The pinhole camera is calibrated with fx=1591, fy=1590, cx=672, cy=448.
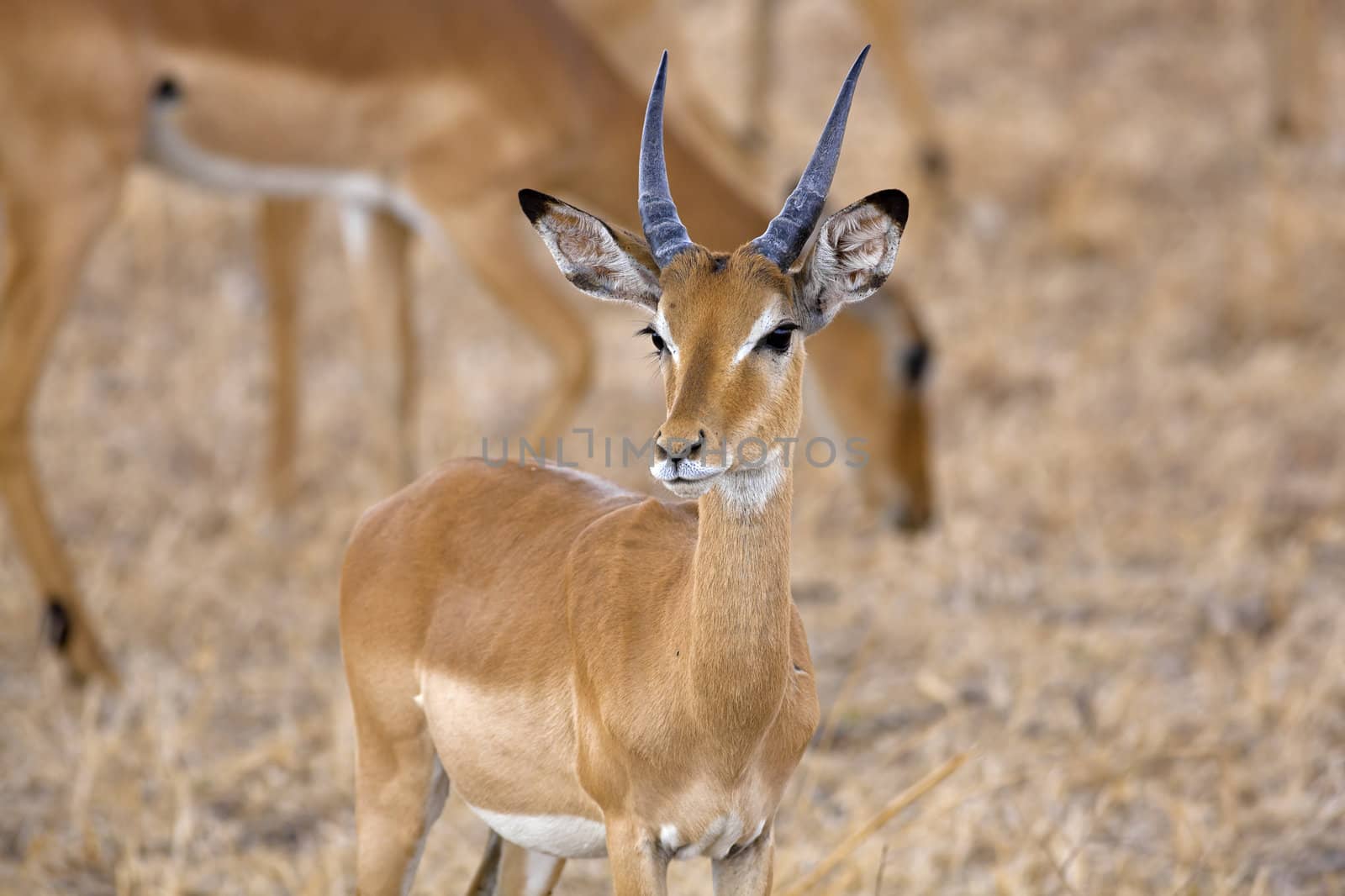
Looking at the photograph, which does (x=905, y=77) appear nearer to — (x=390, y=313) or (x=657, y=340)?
(x=390, y=313)

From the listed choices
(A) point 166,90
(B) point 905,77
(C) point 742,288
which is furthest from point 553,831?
(B) point 905,77

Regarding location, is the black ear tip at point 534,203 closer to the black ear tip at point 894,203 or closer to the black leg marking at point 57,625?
the black ear tip at point 894,203

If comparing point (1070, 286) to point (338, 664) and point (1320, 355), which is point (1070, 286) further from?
point (338, 664)

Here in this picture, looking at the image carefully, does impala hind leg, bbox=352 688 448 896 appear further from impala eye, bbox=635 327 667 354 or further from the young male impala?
impala eye, bbox=635 327 667 354

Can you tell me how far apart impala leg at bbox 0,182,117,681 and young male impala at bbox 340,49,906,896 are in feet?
7.87

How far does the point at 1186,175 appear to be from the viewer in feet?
30.1

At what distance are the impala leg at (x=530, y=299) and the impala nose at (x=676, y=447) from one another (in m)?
3.26

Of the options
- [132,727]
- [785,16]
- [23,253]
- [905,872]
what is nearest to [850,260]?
[905,872]

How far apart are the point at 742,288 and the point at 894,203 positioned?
9.3 inches

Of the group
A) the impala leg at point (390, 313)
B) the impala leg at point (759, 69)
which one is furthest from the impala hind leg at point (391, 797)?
the impala leg at point (759, 69)

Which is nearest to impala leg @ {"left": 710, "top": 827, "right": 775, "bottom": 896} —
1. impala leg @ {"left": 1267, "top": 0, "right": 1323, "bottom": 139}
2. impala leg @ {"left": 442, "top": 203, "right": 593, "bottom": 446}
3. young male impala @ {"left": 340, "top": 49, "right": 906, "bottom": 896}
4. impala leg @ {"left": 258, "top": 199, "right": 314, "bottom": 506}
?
young male impala @ {"left": 340, "top": 49, "right": 906, "bottom": 896}

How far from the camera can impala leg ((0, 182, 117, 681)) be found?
457 centimetres

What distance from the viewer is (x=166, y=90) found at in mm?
5031

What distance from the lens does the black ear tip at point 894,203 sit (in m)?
2.14
